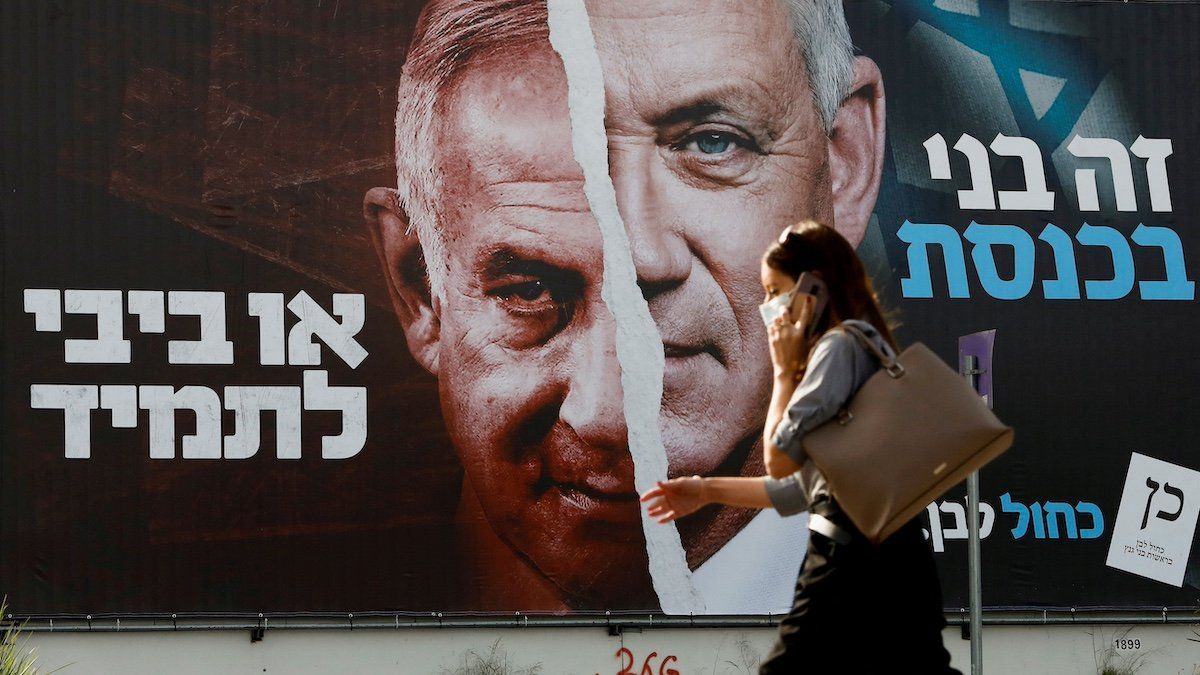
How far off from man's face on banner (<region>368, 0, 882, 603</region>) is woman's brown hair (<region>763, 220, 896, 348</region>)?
16.3 feet

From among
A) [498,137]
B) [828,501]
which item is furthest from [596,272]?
[828,501]

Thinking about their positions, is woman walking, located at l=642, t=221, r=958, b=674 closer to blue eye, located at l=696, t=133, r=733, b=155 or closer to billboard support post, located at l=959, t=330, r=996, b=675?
billboard support post, located at l=959, t=330, r=996, b=675

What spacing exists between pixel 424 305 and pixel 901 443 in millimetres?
5665

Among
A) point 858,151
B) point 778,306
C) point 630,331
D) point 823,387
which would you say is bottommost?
point 630,331

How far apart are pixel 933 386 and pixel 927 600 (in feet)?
1.96

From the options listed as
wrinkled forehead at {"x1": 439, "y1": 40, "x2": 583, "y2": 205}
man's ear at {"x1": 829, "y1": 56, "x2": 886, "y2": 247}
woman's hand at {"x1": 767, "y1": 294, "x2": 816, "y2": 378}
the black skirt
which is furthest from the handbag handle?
man's ear at {"x1": 829, "y1": 56, "x2": 886, "y2": 247}

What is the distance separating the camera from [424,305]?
875 cm

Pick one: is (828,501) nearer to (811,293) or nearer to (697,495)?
(697,495)

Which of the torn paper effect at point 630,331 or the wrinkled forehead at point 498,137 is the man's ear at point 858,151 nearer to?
the torn paper effect at point 630,331

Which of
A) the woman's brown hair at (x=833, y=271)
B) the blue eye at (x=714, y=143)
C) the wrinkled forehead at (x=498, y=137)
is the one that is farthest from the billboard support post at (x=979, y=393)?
the woman's brown hair at (x=833, y=271)

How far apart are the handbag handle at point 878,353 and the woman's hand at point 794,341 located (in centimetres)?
11

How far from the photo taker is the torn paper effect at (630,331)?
8742mm

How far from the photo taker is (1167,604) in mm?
9117

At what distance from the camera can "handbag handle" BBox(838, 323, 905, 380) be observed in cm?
351
